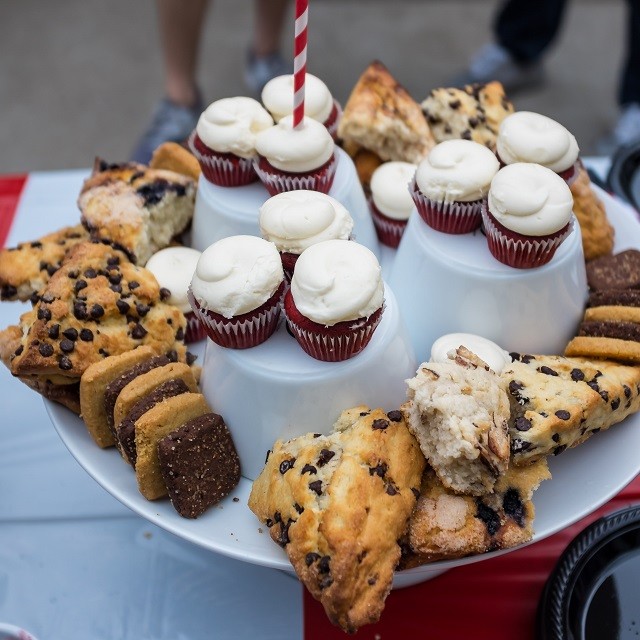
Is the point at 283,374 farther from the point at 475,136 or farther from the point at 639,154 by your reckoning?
the point at 639,154

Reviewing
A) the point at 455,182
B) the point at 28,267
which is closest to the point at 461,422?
the point at 455,182

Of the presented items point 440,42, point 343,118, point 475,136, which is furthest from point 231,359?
point 440,42

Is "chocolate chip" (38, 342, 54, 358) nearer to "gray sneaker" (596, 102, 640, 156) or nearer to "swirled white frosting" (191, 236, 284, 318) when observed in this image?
"swirled white frosting" (191, 236, 284, 318)

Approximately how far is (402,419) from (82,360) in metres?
0.57

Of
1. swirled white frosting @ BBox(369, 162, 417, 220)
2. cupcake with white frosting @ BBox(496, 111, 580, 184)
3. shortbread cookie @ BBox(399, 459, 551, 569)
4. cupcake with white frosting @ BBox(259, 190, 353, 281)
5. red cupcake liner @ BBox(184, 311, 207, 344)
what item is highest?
cupcake with white frosting @ BBox(496, 111, 580, 184)

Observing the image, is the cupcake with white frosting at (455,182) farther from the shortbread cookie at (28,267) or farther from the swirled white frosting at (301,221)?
the shortbread cookie at (28,267)

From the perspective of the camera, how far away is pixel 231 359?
1352 millimetres

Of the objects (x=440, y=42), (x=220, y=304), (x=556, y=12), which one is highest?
(x=220, y=304)

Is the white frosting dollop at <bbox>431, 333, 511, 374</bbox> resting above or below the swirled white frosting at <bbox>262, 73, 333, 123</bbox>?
below

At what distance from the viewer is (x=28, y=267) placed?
1572 mm

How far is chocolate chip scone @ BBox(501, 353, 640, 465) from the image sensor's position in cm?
126

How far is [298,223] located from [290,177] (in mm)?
204

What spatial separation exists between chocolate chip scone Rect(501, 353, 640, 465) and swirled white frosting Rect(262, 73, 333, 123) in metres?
0.68

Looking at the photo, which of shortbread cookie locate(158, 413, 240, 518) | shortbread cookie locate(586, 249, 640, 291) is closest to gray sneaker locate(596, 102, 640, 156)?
shortbread cookie locate(586, 249, 640, 291)
